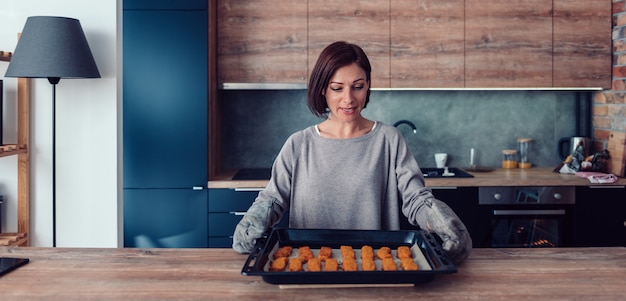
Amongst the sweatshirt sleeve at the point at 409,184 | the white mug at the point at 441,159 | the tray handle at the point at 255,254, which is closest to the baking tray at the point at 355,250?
the tray handle at the point at 255,254

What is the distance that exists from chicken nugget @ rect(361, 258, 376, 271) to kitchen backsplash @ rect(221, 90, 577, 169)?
2.59 metres

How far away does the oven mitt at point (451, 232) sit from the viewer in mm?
1475

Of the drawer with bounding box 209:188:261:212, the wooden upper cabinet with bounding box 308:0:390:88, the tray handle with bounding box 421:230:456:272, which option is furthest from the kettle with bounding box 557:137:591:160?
the tray handle with bounding box 421:230:456:272

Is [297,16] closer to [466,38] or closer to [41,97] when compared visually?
[466,38]

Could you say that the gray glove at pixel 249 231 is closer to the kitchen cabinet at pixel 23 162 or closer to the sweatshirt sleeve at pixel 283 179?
the sweatshirt sleeve at pixel 283 179

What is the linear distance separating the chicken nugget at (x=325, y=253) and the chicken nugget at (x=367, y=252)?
0.27 ft

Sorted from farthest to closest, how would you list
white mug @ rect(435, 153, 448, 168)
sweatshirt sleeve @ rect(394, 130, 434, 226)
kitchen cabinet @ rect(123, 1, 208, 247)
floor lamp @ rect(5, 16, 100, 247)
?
white mug @ rect(435, 153, 448, 168) < kitchen cabinet @ rect(123, 1, 208, 247) < floor lamp @ rect(5, 16, 100, 247) < sweatshirt sleeve @ rect(394, 130, 434, 226)

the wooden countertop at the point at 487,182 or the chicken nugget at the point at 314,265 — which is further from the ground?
the wooden countertop at the point at 487,182

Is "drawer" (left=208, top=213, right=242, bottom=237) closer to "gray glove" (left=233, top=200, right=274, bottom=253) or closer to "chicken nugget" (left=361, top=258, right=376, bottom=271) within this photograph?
"gray glove" (left=233, top=200, right=274, bottom=253)

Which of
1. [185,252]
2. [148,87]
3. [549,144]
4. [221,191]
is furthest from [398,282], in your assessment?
[549,144]

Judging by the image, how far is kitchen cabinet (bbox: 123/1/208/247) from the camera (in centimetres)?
325

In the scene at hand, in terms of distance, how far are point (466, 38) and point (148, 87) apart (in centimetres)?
196

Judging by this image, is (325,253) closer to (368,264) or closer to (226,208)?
(368,264)

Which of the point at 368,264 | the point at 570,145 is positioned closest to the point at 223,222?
the point at 368,264
